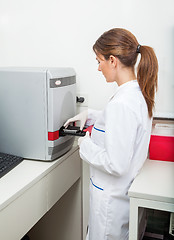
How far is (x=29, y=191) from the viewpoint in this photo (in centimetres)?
118

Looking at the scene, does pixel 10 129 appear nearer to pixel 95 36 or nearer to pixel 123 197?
pixel 123 197

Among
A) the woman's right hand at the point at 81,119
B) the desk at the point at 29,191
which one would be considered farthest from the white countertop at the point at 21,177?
the woman's right hand at the point at 81,119

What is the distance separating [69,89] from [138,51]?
1.35ft

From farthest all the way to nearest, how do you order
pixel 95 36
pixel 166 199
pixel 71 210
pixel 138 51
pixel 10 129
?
1. pixel 71 210
2. pixel 95 36
3. pixel 10 129
4. pixel 138 51
5. pixel 166 199

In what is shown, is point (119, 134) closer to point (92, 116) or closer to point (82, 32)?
point (92, 116)

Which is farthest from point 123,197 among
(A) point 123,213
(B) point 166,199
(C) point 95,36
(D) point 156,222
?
(C) point 95,36

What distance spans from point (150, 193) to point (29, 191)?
0.47 m

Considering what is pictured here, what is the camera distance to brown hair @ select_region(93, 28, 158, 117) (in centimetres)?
117

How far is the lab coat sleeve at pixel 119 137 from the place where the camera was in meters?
1.10

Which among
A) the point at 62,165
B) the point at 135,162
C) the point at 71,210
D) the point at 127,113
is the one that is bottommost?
the point at 71,210

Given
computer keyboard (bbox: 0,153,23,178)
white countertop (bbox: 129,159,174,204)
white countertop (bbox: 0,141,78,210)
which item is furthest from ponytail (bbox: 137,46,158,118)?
computer keyboard (bbox: 0,153,23,178)

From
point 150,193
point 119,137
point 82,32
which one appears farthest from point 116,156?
point 82,32

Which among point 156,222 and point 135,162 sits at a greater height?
point 135,162

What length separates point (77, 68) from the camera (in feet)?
5.69
